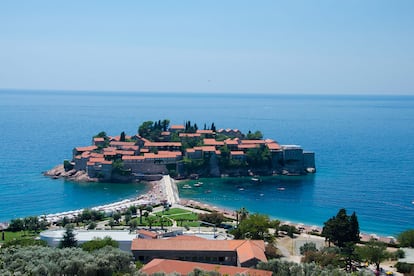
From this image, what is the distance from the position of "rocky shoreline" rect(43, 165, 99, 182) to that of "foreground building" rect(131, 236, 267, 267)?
37955 mm

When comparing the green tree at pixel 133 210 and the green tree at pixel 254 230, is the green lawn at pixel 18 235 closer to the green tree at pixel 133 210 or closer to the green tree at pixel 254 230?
the green tree at pixel 133 210

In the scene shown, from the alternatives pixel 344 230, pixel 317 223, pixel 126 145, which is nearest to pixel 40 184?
pixel 126 145

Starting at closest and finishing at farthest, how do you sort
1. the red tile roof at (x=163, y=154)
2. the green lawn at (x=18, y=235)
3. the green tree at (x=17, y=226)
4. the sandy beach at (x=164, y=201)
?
the green lawn at (x=18, y=235) → the green tree at (x=17, y=226) → the sandy beach at (x=164, y=201) → the red tile roof at (x=163, y=154)

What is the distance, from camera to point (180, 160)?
7606cm

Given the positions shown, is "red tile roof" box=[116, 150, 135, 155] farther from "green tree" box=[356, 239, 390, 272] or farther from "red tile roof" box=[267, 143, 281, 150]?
"green tree" box=[356, 239, 390, 272]

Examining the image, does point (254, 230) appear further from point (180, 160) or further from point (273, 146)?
point (273, 146)

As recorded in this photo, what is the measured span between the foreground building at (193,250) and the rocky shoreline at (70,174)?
37955 mm

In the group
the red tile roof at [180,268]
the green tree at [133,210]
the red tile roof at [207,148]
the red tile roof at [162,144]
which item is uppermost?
the red tile roof at [162,144]

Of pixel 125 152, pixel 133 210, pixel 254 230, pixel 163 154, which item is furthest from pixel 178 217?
pixel 125 152

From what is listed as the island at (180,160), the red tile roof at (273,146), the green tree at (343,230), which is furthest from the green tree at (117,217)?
the red tile roof at (273,146)

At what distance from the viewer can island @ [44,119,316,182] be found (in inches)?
2876

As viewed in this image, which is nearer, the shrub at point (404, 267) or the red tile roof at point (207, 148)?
the shrub at point (404, 267)

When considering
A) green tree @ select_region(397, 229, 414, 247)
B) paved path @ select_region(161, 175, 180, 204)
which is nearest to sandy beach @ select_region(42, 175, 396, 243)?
paved path @ select_region(161, 175, 180, 204)

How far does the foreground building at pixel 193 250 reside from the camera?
3509 centimetres
